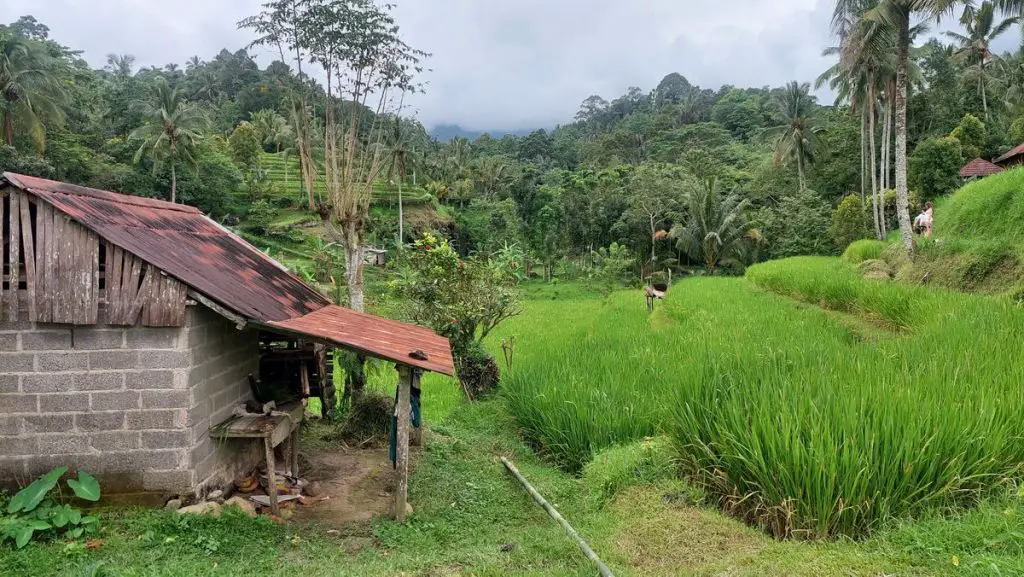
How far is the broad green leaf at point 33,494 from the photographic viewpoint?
13.6 feet

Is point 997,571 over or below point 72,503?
over

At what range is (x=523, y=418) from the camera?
7.36 metres

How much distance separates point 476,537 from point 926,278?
10522mm

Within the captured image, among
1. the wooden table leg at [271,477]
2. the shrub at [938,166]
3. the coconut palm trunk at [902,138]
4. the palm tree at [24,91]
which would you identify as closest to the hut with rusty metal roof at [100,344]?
the wooden table leg at [271,477]

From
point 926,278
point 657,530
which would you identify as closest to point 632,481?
point 657,530

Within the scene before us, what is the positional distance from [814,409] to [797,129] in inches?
1227

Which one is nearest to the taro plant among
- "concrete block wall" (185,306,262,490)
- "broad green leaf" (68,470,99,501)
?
"broad green leaf" (68,470,99,501)

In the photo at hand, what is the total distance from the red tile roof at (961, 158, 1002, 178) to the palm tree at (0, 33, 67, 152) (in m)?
A: 35.2

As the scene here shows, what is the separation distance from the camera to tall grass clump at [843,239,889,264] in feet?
52.5

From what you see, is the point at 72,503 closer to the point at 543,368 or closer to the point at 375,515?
the point at 375,515

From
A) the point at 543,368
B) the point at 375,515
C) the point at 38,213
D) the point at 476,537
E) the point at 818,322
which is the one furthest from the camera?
the point at 818,322

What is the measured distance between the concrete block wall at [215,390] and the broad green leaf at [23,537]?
998 millimetres

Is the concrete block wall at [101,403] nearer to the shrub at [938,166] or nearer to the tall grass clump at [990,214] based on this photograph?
the tall grass clump at [990,214]

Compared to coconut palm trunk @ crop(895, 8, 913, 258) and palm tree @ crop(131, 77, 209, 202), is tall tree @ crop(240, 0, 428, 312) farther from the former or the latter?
palm tree @ crop(131, 77, 209, 202)
